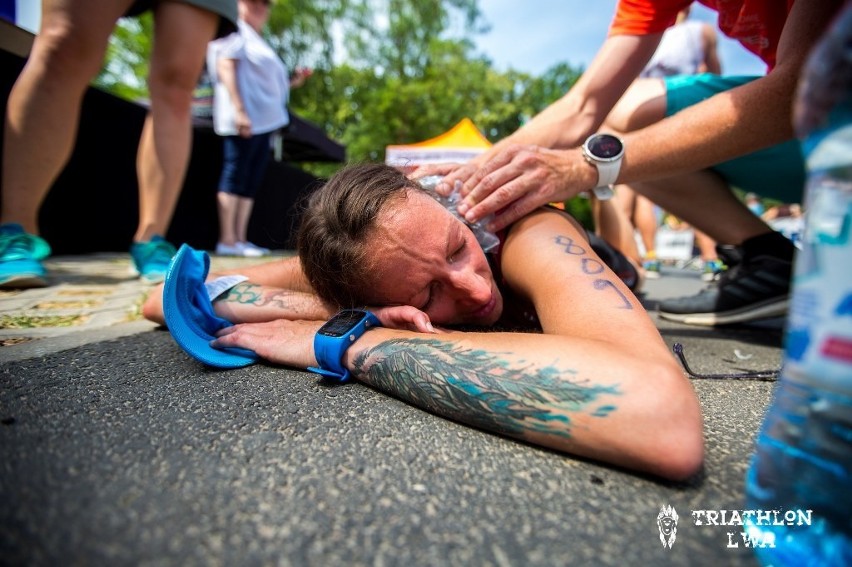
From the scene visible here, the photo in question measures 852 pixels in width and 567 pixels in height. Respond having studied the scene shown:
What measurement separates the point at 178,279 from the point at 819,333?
132 centimetres

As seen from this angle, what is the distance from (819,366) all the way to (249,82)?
13.7 ft

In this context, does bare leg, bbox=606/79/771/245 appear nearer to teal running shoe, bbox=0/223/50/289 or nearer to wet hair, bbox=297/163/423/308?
wet hair, bbox=297/163/423/308

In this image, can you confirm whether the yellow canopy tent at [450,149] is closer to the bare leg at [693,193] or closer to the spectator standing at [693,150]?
the bare leg at [693,193]

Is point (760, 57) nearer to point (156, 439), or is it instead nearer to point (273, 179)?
point (156, 439)

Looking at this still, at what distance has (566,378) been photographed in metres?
0.74

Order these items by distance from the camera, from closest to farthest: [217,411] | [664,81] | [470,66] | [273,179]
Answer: [217,411]
[664,81]
[273,179]
[470,66]

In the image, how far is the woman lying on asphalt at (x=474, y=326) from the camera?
0.69 meters

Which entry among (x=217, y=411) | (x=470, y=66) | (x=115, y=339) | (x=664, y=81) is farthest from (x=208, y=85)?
(x=470, y=66)

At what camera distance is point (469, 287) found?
1.16m

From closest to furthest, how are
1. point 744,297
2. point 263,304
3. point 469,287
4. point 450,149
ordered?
point 469,287
point 263,304
point 744,297
point 450,149

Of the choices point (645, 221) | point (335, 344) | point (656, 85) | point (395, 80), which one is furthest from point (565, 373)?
point (395, 80)

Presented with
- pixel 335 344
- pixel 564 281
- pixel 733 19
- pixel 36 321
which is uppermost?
pixel 733 19

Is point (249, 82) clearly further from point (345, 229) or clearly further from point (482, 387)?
point (482, 387)

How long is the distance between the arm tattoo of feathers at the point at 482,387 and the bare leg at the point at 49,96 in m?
1.87
